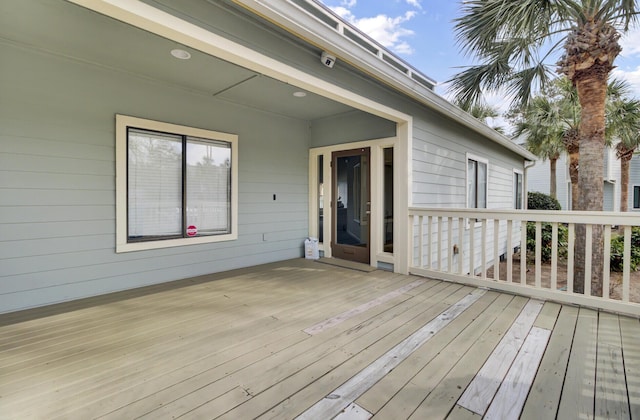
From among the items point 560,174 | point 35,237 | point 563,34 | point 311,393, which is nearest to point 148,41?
point 35,237

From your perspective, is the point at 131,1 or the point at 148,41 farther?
the point at 148,41

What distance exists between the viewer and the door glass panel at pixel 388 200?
16.1ft

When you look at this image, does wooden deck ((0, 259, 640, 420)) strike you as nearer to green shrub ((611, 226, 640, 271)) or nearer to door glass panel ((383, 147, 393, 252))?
door glass panel ((383, 147, 393, 252))

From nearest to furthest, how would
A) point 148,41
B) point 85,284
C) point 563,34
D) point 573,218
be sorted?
point 148,41
point 573,218
point 85,284
point 563,34

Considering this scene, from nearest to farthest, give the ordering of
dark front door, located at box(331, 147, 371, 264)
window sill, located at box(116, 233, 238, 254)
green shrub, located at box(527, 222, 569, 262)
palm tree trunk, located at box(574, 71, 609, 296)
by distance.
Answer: window sill, located at box(116, 233, 238, 254)
palm tree trunk, located at box(574, 71, 609, 296)
dark front door, located at box(331, 147, 371, 264)
green shrub, located at box(527, 222, 569, 262)

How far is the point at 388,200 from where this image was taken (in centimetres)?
498

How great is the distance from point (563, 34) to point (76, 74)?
6.44 metres

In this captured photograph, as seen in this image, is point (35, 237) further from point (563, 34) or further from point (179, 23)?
point (563, 34)

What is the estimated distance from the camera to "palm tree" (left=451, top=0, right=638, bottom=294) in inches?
153

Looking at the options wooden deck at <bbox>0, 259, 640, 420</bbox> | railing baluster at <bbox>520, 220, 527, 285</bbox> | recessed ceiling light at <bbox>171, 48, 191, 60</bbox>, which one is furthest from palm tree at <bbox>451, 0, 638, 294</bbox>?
recessed ceiling light at <bbox>171, 48, 191, 60</bbox>

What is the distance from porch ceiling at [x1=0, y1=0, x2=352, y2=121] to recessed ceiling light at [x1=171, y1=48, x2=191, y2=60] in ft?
0.17

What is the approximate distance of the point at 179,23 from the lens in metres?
2.10

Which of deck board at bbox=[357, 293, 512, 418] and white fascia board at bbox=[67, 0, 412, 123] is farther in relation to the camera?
white fascia board at bbox=[67, 0, 412, 123]

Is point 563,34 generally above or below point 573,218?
above
